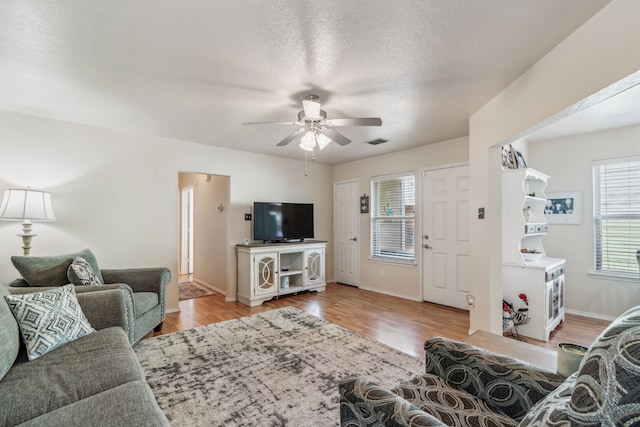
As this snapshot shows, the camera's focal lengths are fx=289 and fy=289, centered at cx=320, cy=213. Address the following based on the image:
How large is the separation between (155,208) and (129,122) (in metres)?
1.12

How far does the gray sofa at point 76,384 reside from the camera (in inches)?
42.8

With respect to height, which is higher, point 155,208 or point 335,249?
point 155,208

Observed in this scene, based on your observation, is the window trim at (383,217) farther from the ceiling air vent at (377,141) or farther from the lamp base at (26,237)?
the lamp base at (26,237)

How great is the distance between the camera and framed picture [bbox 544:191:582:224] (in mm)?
3807

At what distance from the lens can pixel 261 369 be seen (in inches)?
91.4

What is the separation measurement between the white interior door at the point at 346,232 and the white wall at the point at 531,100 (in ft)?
8.55

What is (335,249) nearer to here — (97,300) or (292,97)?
(292,97)

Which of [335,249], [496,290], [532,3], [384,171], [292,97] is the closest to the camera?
[532,3]

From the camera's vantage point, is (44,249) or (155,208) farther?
(155,208)

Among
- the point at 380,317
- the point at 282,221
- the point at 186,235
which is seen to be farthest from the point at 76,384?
the point at 186,235

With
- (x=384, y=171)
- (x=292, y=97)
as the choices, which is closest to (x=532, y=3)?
(x=292, y=97)

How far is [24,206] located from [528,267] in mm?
5047

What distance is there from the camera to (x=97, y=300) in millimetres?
2068

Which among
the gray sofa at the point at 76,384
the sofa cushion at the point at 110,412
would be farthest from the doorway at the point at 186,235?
the sofa cushion at the point at 110,412
